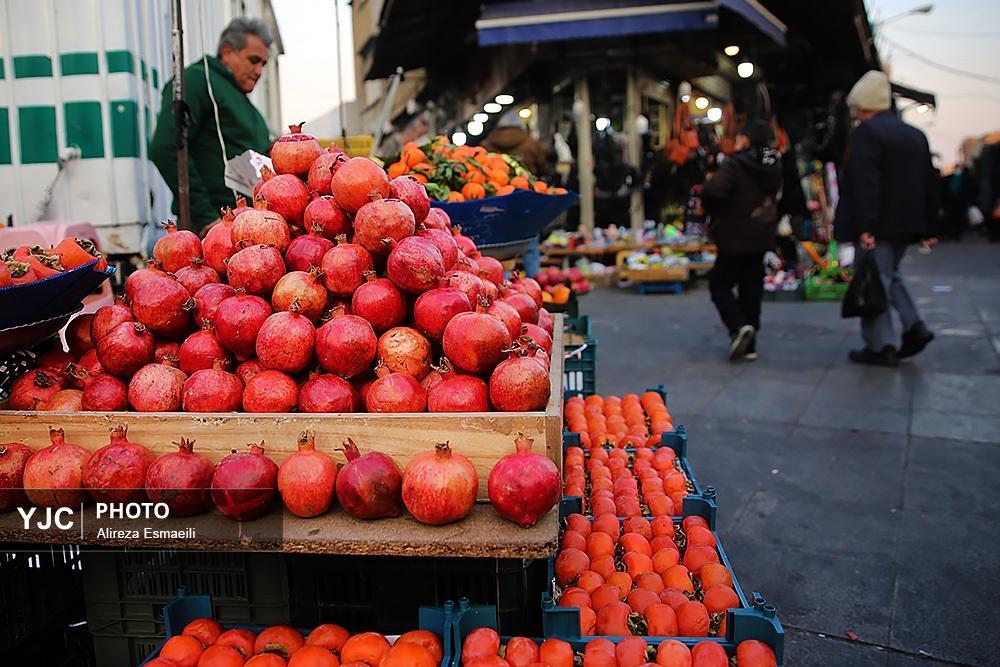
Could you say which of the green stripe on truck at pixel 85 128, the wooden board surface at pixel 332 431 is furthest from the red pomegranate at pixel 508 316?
the green stripe on truck at pixel 85 128

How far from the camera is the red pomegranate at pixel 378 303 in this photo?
6.55 feet

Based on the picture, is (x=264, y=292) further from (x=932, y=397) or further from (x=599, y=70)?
(x=599, y=70)

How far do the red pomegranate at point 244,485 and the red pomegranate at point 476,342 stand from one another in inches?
20.5

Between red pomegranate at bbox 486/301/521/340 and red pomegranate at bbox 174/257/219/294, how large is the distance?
846 millimetres

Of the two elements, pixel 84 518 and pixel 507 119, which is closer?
pixel 84 518

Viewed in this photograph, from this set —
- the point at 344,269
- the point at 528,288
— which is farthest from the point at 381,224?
the point at 528,288

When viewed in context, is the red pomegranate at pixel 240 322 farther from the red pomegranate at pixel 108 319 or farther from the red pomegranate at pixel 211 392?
the red pomegranate at pixel 108 319

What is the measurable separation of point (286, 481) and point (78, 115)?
13.5 feet

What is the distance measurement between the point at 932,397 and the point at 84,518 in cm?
568

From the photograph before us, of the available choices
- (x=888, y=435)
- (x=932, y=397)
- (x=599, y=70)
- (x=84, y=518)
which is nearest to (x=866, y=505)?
(x=888, y=435)

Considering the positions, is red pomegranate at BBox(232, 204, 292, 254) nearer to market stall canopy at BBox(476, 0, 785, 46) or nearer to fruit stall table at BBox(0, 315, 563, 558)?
fruit stall table at BBox(0, 315, 563, 558)

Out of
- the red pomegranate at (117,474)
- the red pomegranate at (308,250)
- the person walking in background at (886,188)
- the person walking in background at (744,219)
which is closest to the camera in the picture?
the red pomegranate at (117,474)

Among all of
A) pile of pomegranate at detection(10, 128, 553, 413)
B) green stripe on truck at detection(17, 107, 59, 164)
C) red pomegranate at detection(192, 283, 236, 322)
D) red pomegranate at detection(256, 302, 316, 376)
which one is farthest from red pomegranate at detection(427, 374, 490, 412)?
green stripe on truck at detection(17, 107, 59, 164)

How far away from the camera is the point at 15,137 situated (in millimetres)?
4695
